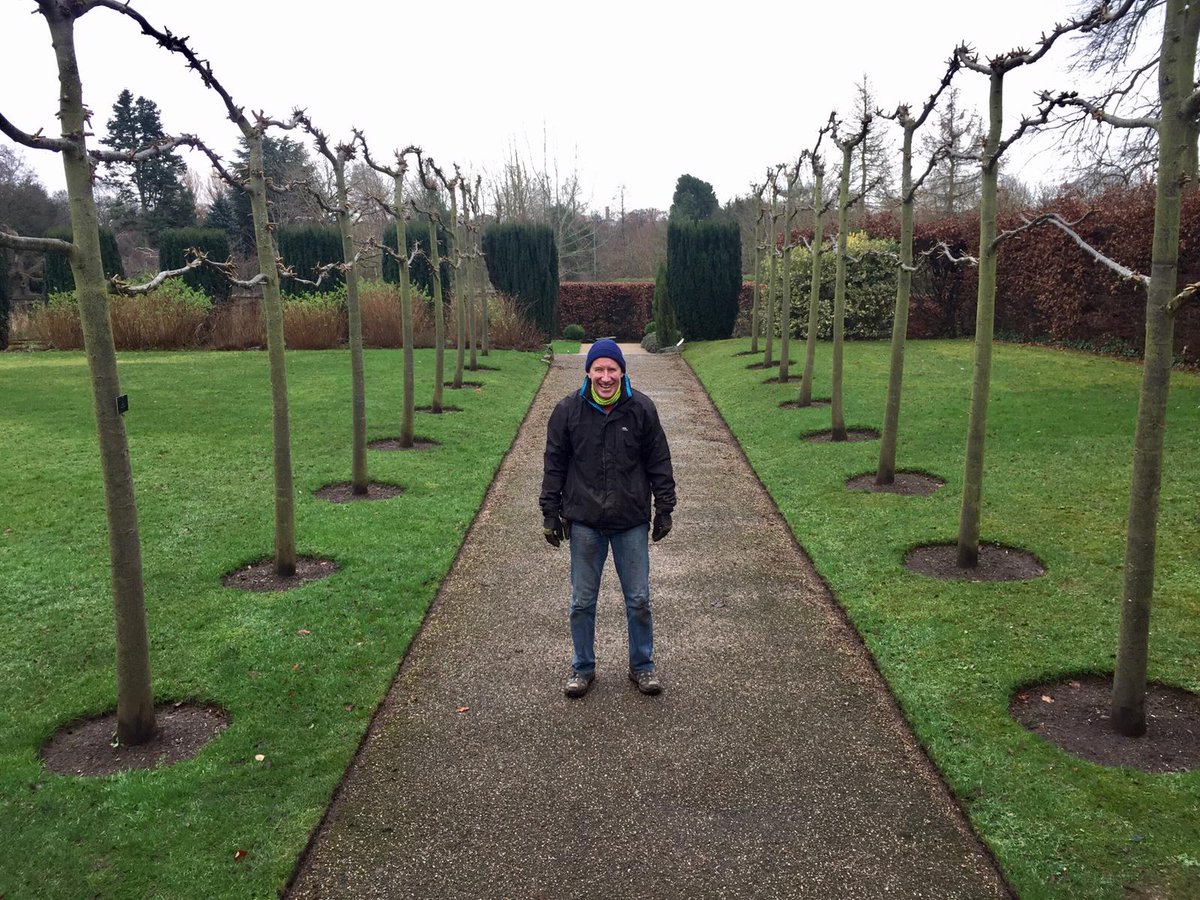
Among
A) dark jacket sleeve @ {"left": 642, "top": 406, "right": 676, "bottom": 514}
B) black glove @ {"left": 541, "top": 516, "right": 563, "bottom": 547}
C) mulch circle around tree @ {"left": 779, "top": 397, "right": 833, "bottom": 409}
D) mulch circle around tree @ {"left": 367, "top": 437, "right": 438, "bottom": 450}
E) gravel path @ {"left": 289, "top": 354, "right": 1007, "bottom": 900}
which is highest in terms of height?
dark jacket sleeve @ {"left": 642, "top": 406, "right": 676, "bottom": 514}

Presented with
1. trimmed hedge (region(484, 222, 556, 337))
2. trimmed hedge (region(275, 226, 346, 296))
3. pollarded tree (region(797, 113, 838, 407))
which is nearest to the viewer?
pollarded tree (region(797, 113, 838, 407))

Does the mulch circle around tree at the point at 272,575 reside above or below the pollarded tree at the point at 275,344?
below

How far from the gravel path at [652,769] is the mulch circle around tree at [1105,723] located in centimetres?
A: 75

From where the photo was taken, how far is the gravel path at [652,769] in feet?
11.3

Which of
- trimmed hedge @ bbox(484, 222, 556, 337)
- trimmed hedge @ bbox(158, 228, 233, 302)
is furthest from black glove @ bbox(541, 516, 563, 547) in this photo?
trimmed hedge @ bbox(158, 228, 233, 302)

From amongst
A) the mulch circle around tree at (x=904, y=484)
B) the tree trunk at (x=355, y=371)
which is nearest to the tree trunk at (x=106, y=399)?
the tree trunk at (x=355, y=371)

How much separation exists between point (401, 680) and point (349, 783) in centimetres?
111

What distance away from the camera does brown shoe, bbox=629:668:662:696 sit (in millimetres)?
4953

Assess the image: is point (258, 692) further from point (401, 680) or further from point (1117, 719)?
point (1117, 719)

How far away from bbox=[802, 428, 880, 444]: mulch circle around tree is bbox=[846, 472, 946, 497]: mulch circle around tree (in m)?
1.84

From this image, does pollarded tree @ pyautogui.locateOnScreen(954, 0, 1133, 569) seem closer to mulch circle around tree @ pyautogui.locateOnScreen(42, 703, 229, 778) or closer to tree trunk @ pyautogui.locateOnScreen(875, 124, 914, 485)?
tree trunk @ pyautogui.locateOnScreen(875, 124, 914, 485)

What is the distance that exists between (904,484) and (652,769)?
5945 millimetres

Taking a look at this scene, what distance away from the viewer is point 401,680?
519 centimetres

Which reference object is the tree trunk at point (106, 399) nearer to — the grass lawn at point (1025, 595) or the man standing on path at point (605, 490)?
the man standing on path at point (605, 490)
